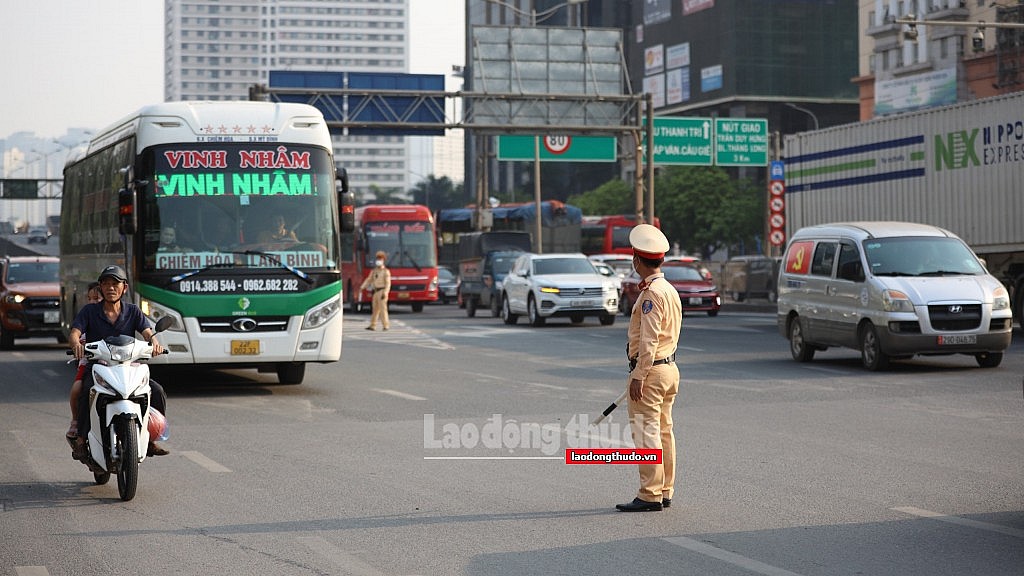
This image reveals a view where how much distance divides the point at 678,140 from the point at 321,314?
35.0 m

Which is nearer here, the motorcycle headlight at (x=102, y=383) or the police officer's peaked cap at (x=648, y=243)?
the police officer's peaked cap at (x=648, y=243)

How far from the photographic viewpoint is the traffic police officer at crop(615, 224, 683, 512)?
825 cm

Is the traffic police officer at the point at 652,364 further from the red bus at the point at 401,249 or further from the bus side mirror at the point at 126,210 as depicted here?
the red bus at the point at 401,249

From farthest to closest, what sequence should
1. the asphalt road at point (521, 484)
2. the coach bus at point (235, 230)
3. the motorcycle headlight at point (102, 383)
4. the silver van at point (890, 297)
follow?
the silver van at point (890, 297) < the coach bus at point (235, 230) < the motorcycle headlight at point (102, 383) < the asphalt road at point (521, 484)

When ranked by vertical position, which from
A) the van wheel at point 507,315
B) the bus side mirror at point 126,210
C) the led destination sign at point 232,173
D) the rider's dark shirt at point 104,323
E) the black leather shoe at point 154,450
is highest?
the led destination sign at point 232,173

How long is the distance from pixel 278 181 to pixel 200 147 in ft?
3.15

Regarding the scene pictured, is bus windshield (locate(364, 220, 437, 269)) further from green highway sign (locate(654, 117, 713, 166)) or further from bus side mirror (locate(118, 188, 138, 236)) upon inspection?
bus side mirror (locate(118, 188, 138, 236))

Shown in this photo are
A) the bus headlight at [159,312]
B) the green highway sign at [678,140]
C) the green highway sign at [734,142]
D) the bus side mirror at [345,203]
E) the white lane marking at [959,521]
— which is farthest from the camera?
the green highway sign at [734,142]

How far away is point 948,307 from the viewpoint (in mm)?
18812

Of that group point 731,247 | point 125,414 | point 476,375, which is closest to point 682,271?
point 476,375

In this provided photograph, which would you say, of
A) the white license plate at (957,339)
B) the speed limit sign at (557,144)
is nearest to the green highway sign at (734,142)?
the speed limit sign at (557,144)

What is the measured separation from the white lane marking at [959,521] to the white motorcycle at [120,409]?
458 centimetres

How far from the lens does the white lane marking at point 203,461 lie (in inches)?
417

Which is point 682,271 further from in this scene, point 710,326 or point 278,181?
point 278,181
